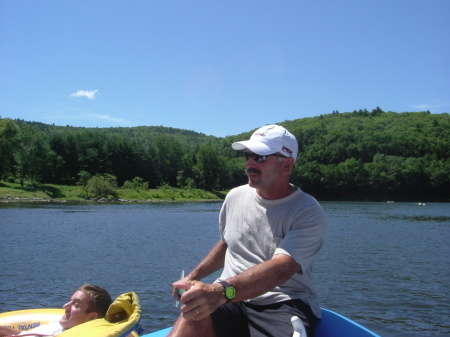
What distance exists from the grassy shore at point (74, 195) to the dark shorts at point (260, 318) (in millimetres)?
73895

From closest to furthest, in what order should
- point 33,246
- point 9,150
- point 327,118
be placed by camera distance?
point 33,246 < point 9,150 < point 327,118

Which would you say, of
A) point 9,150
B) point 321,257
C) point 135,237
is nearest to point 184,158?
point 9,150

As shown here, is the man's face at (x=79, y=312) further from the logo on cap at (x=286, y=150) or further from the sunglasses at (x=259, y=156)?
the logo on cap at (x=286, y=150)

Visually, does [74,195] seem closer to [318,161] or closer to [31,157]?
[31,157]

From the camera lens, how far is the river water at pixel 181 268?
40.4 feet

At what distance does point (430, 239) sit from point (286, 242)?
28.6 meters

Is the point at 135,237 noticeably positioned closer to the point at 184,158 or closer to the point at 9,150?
the point at 9,150

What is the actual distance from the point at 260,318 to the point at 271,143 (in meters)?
1.16

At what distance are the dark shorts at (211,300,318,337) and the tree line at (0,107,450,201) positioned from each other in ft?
299

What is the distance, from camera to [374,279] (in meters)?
16.8

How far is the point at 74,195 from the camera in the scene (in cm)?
8419

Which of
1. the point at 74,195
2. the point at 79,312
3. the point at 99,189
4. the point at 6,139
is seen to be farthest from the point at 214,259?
the point at 99,189

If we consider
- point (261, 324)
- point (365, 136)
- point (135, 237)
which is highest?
point (365, 136)

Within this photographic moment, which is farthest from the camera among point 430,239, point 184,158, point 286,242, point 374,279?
point 184,158
